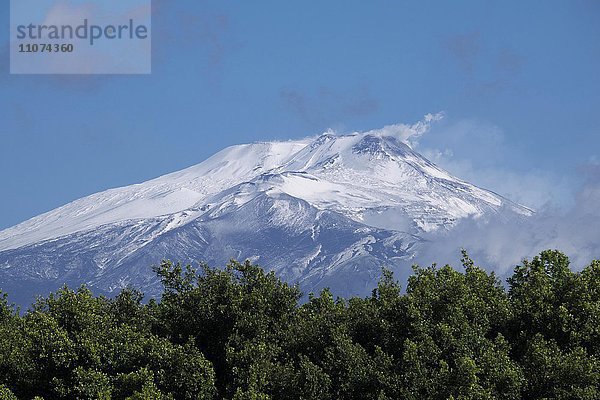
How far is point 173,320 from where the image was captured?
118ft

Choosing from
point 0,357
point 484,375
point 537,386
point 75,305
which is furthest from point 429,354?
point 0,357

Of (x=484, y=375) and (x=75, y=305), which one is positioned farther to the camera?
(x=75, y=305)

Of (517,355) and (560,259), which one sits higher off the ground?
(560,259)

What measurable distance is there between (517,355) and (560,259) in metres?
5.33

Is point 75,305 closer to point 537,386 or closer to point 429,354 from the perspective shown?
point 429,354

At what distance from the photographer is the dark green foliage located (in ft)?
98.9

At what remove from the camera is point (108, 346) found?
3231 centimetres

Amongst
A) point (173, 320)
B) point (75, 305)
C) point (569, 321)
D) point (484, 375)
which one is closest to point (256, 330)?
point (173, 320)

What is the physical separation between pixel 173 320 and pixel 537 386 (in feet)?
46.3

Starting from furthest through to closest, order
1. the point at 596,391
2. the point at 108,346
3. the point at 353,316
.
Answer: the point at 353,316, the point at 108,346, the point at 596,391

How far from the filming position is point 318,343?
1332 inches

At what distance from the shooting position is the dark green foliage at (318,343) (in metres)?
30.2

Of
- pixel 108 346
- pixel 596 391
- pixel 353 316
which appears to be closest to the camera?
pixel 596 391

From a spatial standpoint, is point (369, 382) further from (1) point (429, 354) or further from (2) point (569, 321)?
(2) point (569, 321)
